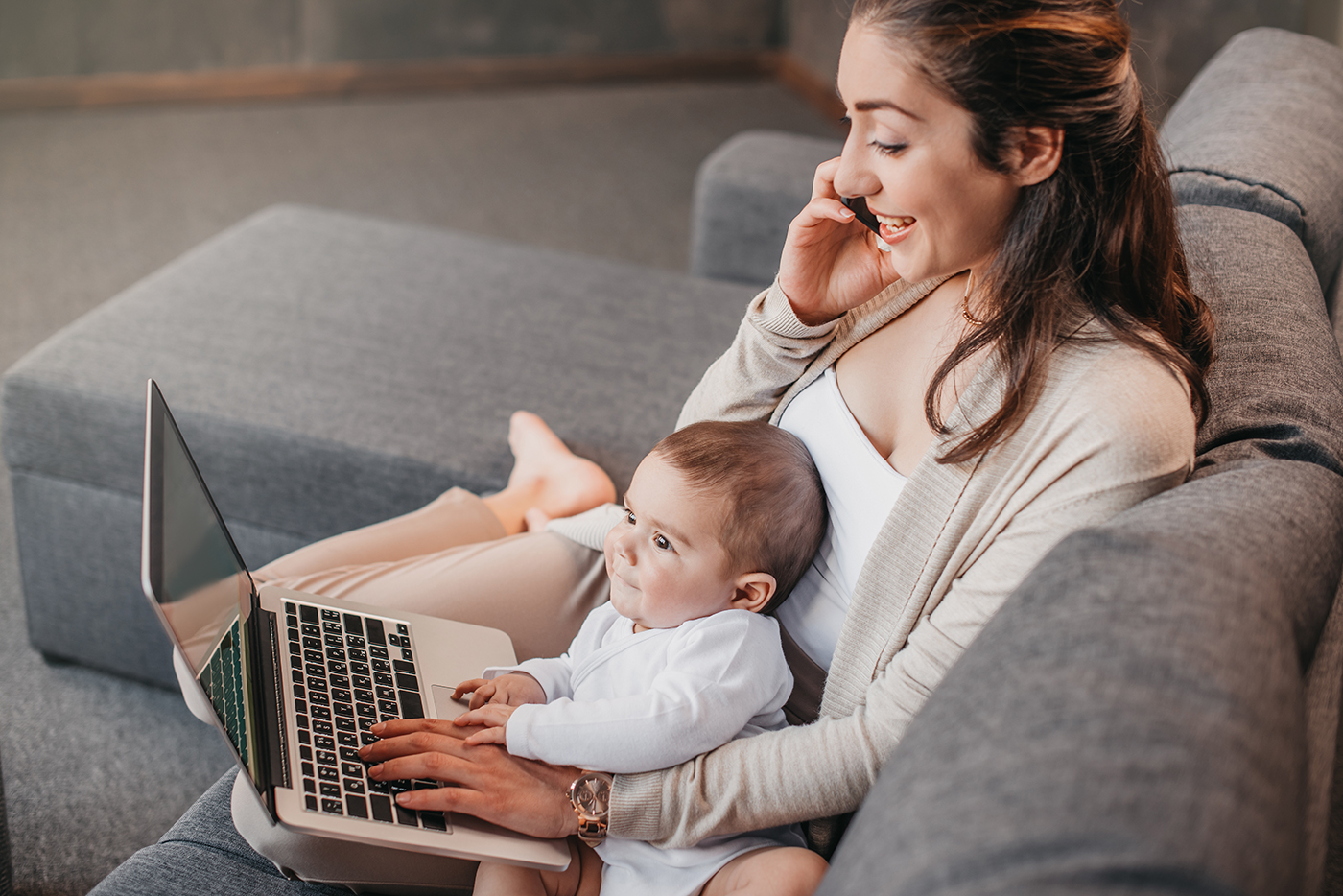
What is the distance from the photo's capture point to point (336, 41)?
4586 mm

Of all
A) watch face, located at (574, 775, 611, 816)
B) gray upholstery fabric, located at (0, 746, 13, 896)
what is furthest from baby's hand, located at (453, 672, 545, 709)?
gray upholstery fabric, located at (0, 746, 13, 896)

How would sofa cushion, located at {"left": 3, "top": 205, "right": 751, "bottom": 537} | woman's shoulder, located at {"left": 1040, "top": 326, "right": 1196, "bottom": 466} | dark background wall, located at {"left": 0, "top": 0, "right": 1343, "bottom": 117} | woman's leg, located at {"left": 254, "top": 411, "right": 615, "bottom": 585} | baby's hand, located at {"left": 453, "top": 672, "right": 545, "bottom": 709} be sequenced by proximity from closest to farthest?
1. woman's shoulder, located at {"left": 1040, "top": 326, "right": 1196, "bottom": 466}
2. baby's hand, located at {"left": 453, "top": 672, "right": 545, "bottom": 709}
3. woman's leg, located at {"left": 254, "top": 411, "right": 615, "bottom": 585}
4. sofa cushion, located at {"left": 3, "top": 205, "right": 751, "bottom": 537}
5. dark background wall, located at {"left": 0, "top": 0, "right": 1343, "bottom": 117}

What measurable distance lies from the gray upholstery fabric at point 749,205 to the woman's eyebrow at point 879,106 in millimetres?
1289

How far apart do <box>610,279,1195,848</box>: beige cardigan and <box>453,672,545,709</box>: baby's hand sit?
0.16 metres

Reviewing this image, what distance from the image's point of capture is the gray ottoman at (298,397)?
5.19 ft

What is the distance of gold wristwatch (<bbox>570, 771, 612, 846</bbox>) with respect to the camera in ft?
3.10

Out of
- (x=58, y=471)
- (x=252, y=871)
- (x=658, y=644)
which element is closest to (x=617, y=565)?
(x=658, y=644)

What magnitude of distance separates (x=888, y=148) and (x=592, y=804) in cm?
63

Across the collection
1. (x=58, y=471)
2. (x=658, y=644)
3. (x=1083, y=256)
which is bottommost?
(x=58, y=471)

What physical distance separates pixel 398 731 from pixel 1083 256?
743 mm

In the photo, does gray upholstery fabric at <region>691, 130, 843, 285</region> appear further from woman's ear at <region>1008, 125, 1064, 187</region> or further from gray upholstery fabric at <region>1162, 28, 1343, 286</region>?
woman's ear at <region>1008, 125, 1064, 187</region>

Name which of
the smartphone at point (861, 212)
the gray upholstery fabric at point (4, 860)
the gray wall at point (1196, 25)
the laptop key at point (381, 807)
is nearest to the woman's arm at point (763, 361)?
the smartphone at point (861, 212)

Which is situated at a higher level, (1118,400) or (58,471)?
(1118,400)

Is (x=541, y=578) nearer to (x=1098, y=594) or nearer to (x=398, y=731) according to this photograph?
(x=398, y=731)
